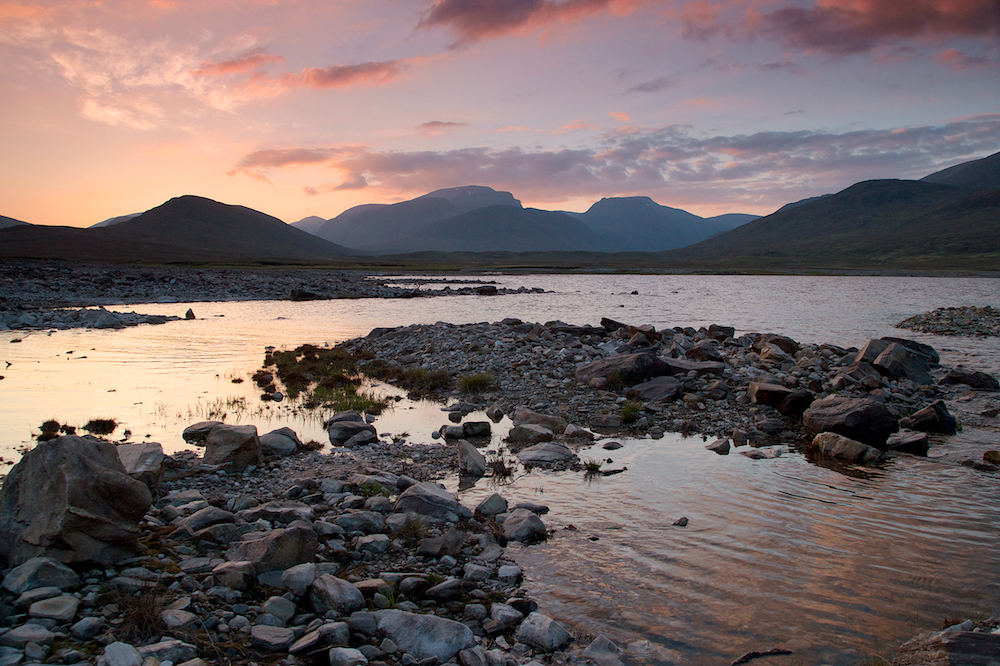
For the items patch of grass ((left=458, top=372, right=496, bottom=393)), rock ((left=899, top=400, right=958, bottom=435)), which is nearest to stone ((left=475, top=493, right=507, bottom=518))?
patch of grass ((left=458, top=372, right=496, bottom=393))

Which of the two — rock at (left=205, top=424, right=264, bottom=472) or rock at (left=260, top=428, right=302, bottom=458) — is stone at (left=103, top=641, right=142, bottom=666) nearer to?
rock at (left=205, top=424, right=264, bottom=472)

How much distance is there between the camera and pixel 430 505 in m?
7.86

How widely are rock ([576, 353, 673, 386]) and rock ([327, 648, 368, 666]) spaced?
11976 millimetres

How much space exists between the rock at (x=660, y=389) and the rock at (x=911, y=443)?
474 centimetres

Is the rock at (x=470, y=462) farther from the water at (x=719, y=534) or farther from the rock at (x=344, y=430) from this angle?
the rock at (x=344, y=430)

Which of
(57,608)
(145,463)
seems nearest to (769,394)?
(145,463)

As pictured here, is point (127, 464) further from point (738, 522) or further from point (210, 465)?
point (738, 522)

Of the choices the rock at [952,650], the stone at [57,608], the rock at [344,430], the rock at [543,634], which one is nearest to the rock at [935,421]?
the rock at [952,650]

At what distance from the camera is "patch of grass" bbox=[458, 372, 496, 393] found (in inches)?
650

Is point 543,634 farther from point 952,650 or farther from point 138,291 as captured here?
point 138,291

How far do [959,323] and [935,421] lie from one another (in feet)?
79.8

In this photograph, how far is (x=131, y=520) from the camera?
616cm

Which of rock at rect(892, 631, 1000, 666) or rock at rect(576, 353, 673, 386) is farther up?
rock at rect(576, 353, 673, 386)

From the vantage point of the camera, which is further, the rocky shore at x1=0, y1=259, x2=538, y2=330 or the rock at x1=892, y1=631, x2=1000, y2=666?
the rocky shore at x1=0, y1=259, x2=538, y2=330
